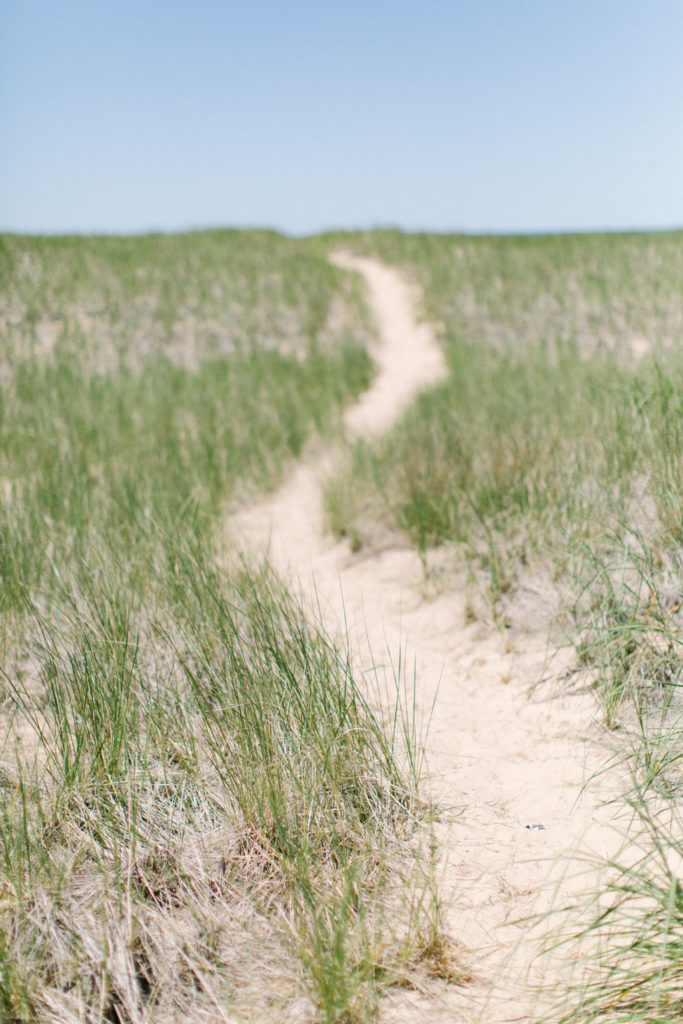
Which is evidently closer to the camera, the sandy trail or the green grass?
the sandy trail

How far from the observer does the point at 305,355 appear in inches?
388

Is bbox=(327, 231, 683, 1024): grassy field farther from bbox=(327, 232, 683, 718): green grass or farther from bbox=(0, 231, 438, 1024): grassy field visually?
bbox=(0, 231, 438, 1024): grassy field

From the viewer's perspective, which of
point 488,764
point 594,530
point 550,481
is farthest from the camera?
point 550,481

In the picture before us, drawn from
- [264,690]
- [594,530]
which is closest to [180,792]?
[264,690]

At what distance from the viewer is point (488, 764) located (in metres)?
2.14

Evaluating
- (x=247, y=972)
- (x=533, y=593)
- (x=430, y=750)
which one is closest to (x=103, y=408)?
(x=533, y=593)

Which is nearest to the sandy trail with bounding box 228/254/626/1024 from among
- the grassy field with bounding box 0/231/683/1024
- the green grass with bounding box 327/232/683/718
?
the grassy field with bounding box 0/231/683/1024

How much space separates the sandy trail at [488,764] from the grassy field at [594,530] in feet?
0.39

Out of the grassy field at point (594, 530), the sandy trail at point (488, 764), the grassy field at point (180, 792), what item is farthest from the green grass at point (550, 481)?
the grassy field at point (180, 792)

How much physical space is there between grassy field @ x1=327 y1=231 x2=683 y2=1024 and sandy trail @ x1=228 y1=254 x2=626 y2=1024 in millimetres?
120

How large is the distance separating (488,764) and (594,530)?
1286 millimetres

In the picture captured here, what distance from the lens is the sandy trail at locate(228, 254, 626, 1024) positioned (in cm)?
142

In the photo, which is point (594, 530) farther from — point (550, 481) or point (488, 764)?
point (488, 764)

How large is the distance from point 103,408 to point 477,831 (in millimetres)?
5481
